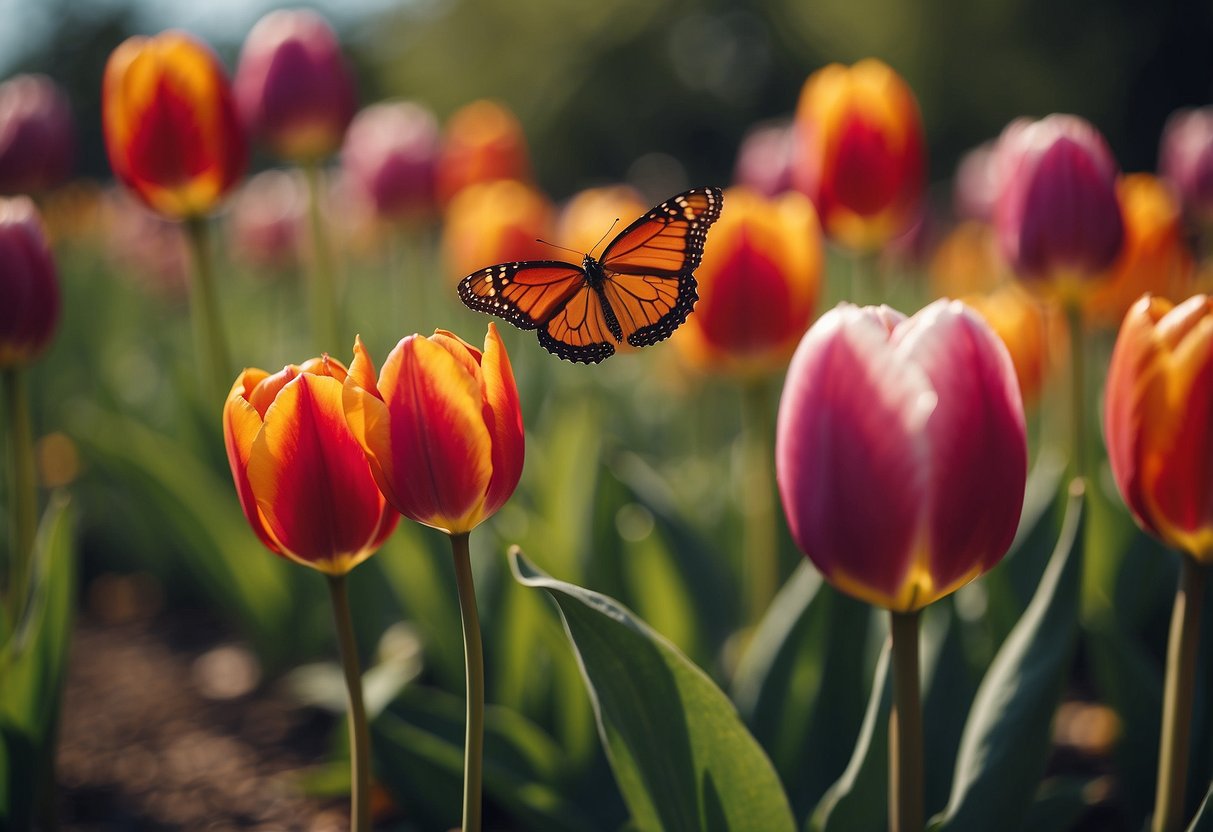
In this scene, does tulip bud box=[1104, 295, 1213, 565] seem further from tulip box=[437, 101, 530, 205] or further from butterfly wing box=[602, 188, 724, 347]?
tulip box=[437, 101, 530, 205]

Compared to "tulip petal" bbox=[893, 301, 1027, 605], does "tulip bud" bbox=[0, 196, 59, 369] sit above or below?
above

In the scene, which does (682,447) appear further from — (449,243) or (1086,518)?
→ (1086,518)

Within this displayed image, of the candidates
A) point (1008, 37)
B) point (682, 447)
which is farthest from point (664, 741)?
point (1008, 37)

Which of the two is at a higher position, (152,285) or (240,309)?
(152,285)

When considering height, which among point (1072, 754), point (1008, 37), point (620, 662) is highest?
point (1008, 37)

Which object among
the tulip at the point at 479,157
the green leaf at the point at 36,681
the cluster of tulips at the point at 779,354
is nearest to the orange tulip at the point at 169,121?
the cluster of tulips at the point at 779,354

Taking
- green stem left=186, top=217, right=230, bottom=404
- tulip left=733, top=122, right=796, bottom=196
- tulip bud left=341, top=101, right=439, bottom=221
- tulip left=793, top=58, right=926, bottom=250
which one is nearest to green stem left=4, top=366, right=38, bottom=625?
green stem left=186, top=217, right=230, bottom=404

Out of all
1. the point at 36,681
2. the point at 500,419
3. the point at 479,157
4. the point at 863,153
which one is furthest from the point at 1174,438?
the point at 479,157
